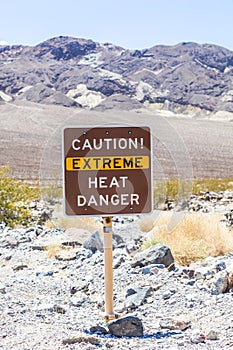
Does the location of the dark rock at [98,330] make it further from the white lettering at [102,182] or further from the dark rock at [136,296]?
the white lettering at [102,182]

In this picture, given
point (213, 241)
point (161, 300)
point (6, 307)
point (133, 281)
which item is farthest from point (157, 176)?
point (6, 307)

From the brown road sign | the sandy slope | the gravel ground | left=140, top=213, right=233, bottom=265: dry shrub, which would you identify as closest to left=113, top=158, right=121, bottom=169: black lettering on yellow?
the brown road sign

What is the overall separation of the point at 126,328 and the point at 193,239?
4.21 meters

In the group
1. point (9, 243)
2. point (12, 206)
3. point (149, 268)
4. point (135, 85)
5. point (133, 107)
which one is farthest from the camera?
point (135, 85)

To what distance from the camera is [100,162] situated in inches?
239

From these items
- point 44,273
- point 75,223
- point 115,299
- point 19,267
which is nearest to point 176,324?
point 115,299

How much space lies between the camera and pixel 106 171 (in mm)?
6062

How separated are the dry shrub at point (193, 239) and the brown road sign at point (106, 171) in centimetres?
280

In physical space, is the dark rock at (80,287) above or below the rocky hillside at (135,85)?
below

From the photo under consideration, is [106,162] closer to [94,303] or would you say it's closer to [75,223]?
[94,303]

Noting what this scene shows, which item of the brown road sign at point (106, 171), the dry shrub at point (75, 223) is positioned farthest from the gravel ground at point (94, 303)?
the dry shrub at point (75, 223)

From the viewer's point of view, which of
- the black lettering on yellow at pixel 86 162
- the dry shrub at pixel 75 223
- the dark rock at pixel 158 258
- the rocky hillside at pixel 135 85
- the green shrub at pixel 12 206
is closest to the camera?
the black lettering on yellow at pixel 86 162

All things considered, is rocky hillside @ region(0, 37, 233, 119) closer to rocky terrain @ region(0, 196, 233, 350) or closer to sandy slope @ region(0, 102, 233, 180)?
sandy slope @ region(0, 102, 233, 180)

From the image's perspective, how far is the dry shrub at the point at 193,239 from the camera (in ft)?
29.0
